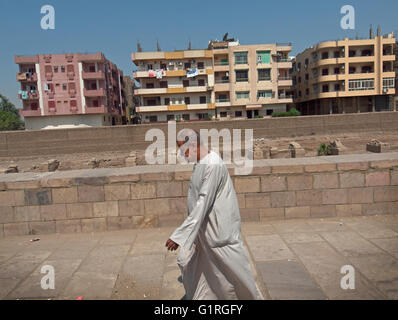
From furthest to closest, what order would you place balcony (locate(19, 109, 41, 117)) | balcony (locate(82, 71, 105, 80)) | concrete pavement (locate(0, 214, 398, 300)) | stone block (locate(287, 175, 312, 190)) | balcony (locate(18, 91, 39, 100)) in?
balcony (locate(19, 109, 41, 117)) < balcony (locate(82, 71, 105, 80)) < balcony (locate(18, 91, 39, 100)) < stone block (locate(287, 175, 312, 190)) < concrete pavement (locate(0, 214, 398, 300))

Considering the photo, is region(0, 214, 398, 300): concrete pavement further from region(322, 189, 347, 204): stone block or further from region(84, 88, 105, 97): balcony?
region(84, 88, 105, 97): balcony

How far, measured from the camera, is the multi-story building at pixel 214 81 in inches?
1661

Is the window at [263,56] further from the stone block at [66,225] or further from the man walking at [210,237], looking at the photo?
the man walking at [210,237]

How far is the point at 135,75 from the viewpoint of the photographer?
4241cm

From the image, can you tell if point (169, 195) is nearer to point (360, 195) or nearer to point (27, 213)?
point (27, 213)

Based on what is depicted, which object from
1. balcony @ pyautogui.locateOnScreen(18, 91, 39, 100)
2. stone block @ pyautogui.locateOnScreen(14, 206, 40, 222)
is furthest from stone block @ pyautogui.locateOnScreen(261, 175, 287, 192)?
balcony @ pyautogui.locateOnScreen(18, 91, 39, 100)

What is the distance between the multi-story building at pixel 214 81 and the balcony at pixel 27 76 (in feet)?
42.9

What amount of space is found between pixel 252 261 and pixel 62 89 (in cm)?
4439

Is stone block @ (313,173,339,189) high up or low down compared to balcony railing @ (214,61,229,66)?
down

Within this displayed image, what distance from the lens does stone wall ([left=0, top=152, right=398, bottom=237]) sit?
5457 mm

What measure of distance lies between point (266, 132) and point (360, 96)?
25736mm

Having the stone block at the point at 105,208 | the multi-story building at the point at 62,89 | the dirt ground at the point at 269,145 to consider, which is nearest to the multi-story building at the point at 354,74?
the dirt ground at the point at 269,145

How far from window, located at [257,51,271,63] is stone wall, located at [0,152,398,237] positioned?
3889cm
